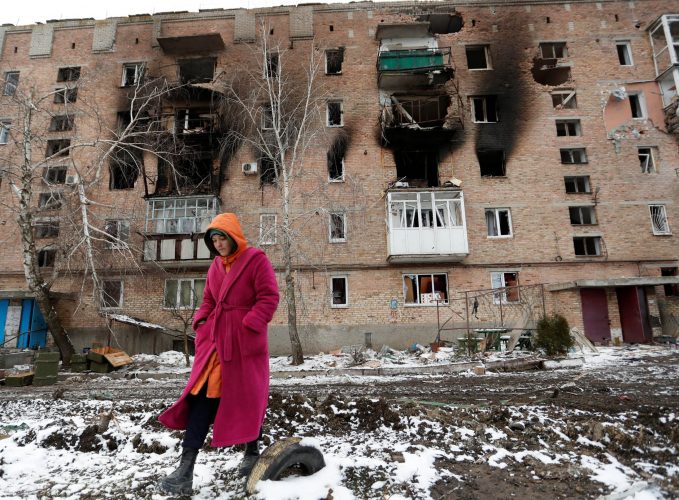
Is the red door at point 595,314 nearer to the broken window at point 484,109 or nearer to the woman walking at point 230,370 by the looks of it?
the broken window at point 484,109

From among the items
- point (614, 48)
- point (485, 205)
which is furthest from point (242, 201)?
point (614, 48)

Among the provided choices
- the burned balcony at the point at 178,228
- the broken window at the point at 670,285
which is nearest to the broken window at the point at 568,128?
the broken window at the point at 670,285

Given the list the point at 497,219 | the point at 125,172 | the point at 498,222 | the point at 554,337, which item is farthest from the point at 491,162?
the point at 125,172

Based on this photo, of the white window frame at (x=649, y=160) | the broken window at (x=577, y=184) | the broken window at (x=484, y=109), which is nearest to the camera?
the broken window at (x=577, y=184)

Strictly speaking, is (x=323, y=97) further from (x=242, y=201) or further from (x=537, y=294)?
(x=537, y=294)

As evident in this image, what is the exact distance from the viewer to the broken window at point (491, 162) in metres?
19.4

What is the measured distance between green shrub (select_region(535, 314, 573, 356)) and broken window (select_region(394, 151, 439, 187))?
9506 millimetres

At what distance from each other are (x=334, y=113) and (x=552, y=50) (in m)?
12.0

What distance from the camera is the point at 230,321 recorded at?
8.94 feet

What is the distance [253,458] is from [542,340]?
469 inches

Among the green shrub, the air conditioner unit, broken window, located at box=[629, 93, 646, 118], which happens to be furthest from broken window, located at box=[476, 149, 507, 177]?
the air conditioner unit

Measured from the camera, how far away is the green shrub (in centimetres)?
1212

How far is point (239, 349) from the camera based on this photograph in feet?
8.81

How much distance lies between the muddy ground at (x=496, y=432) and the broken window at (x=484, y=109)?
52.6ft
